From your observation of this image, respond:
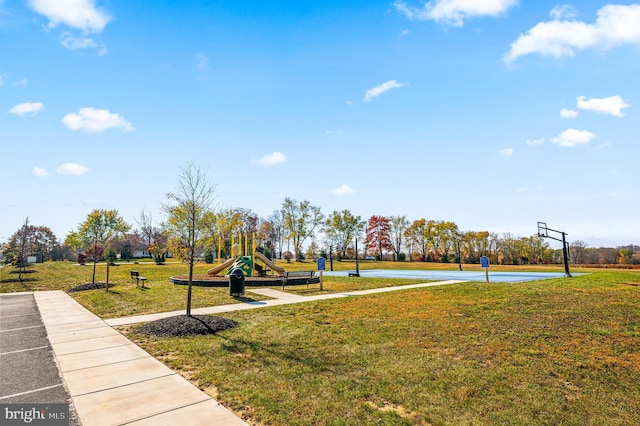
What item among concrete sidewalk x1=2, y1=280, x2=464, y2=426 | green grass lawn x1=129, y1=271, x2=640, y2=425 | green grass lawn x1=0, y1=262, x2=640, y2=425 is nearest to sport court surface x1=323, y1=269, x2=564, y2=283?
green grass lawn x1=0, y1=262, x2=640, y2=425

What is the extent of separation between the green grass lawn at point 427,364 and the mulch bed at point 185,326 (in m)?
0.44

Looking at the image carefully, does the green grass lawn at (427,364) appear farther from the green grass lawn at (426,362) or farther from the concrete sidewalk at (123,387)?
the concrete sidewalk at (123,387)

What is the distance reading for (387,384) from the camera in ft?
19.1

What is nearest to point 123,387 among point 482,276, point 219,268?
point 219,268

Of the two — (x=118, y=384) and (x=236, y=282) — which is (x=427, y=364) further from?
(x=236, y=282)

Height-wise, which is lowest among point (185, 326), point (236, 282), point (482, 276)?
point (482, 276)

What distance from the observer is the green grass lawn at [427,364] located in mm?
4879

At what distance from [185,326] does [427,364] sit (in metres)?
6.72

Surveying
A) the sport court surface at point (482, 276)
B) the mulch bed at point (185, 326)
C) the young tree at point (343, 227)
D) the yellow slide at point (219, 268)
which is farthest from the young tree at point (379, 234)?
the mulch bed at point (185, 326)

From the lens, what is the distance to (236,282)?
16344 mm

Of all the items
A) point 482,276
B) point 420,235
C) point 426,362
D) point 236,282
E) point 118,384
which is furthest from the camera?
point 420,235

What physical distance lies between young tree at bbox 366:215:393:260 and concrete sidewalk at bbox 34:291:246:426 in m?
71.3

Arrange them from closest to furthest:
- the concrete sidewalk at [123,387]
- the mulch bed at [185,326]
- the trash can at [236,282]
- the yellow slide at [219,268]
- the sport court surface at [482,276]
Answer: the concrete sidewalk at [123,387] → the mulch bed at [185,326] → the trash can at [236,282] → the yellow slide at [219,268] → the sport court surface at [482,276]

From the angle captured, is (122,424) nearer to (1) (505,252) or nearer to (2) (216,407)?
(2) (216,407)
